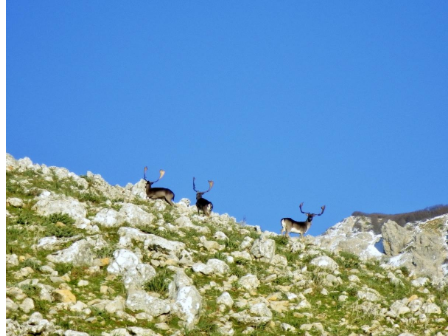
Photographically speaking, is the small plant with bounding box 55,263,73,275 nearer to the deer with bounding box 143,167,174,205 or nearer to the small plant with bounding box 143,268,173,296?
the small plant with bounding box 143,268,173,296

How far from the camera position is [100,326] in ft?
35.3

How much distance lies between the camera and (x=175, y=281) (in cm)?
1250

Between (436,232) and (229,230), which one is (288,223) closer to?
(229,230)

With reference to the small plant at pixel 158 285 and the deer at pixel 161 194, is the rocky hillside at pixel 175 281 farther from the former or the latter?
the deer at pixel 161 194

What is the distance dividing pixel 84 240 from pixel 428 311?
8296 mm

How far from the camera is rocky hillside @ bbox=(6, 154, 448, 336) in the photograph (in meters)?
11.3

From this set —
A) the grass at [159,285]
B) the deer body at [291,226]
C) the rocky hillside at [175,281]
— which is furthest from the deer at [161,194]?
the grass at [159,285]

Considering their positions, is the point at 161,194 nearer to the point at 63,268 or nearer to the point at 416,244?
the point at 63,268

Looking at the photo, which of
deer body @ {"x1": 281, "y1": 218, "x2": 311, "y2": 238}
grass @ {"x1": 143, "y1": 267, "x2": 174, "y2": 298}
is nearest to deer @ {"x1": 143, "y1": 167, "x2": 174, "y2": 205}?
deer body @ {"x1": 281, "y1": 218, "x2": 311, "y2": 238}

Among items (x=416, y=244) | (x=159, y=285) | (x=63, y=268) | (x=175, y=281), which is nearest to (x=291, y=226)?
(x=159, y=285)

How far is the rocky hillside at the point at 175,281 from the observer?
11281 millimetres

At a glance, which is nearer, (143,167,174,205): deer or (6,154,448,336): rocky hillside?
(6,154,448,336): rocky hillside

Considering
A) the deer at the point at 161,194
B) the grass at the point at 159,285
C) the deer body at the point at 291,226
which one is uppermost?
the deer at the point at 161,194
